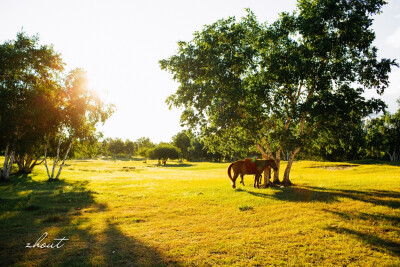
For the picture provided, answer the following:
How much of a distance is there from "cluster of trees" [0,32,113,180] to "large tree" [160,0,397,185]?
1513 cm

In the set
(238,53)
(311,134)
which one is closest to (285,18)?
(238,53)

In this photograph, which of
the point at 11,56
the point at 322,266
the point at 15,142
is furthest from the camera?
the point at 15,142

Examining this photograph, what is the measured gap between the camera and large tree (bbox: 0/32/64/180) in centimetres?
2220

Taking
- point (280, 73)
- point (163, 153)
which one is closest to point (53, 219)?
point (280, 73)

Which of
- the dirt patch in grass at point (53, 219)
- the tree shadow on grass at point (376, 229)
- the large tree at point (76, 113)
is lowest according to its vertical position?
the dirt patch in grass at point (53, 219)

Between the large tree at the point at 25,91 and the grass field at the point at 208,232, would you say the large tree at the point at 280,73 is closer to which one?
the grass field at the point at 208,232

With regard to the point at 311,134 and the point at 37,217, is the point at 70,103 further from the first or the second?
the point at 311,134

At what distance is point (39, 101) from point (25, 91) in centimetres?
158

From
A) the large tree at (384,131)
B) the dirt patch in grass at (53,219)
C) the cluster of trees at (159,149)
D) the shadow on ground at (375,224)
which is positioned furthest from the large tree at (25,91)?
the large tree at (384,131)

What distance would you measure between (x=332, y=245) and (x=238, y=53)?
17636mm

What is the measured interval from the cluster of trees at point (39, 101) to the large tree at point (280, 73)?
15.1 metres

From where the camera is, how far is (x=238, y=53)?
21.1m

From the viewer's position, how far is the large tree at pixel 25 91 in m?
22.2

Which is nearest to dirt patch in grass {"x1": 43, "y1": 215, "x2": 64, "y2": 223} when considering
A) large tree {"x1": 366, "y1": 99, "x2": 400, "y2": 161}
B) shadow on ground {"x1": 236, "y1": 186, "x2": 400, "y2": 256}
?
shadow on ground {"x1": 236, "y1": 186, "x2": 400, "y2": 256}
